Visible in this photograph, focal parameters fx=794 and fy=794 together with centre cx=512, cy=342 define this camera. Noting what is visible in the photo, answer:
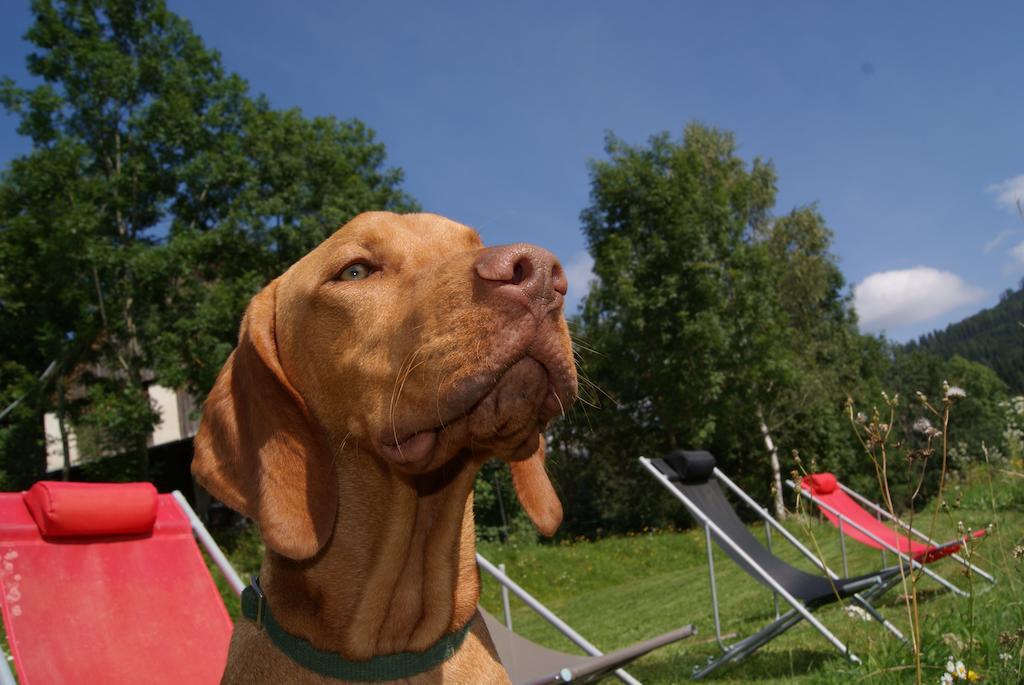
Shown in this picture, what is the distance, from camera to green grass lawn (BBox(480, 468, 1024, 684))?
10.6ft

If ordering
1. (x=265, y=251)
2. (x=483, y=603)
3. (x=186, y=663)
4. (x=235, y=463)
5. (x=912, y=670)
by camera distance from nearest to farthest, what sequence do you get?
1. (x=235, y=463)
2. (x=186, y=663)
3. (x=912, y=670)
4. (x=483, y=603)
5. (x=265, y=251)

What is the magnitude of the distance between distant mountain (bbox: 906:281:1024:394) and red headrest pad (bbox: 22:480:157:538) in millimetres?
64107

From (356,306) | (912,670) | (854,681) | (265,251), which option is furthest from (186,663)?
(265,251)

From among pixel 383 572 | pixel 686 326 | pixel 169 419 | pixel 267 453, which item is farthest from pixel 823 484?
pixel 169 419

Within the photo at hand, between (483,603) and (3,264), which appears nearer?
(483,603)

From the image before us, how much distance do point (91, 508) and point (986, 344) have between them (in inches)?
4305

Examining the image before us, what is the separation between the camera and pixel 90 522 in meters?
3.34

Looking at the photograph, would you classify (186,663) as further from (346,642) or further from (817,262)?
(817,262)

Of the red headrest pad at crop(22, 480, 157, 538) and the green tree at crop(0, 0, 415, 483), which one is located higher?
the green tree at crop(0, 0, 415, 483)

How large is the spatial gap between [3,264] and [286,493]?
17.3 m

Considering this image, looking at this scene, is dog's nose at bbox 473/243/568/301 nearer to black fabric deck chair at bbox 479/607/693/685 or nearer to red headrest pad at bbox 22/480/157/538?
black fabric deck chair at bbox 479/607/693/685

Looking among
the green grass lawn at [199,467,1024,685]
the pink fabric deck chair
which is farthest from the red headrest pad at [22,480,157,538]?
the green grass lawn at [199,467,1024,685]

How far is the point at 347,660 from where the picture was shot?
1.86 metres

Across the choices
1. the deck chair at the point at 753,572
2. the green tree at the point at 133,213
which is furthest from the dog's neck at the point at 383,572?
the green tree at the point at 133,213
